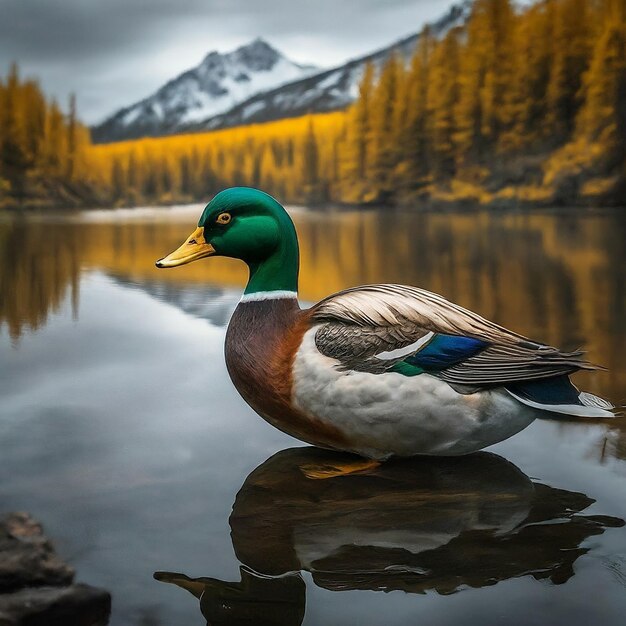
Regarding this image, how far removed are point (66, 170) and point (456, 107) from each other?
51.1 ft

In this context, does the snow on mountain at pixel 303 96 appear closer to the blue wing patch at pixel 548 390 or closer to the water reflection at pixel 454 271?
the water reflection at pixel 454 271

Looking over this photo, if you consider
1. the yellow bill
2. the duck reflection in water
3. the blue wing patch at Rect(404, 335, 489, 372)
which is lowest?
the duck reflection in water

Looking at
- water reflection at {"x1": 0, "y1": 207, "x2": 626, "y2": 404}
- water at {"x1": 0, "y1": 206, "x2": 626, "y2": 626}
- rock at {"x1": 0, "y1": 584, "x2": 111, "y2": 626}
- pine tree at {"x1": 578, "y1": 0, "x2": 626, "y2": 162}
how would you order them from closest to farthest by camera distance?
rock at {"x1": 0, "y1": 584, "x2": 111, "y2": 626}
water at {"x1": 0, "y1": 206, "x2": 626, "y2": 626}
water reflection at {"x1": 0, "y1": 207, "x2": 626, "y2": 404}
pine tree at {"x1": 578, "y1": 0, "x2": 626, "y2": 162}

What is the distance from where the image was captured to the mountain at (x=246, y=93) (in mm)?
39369

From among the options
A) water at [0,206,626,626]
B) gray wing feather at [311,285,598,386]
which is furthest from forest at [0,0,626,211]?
gray wing feather at [311,285,598,386]

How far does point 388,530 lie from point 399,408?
39 centimetres

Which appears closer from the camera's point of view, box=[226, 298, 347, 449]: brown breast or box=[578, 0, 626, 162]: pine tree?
box=[226, 298, 347, 449]: brown breast

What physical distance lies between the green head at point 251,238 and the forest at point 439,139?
1718cm

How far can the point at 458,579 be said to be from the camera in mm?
1786

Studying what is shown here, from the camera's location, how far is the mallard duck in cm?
234

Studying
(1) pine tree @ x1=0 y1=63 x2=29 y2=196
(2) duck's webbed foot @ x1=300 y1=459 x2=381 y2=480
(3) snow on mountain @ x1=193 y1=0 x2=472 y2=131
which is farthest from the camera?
(3) snow on mountain @ x1=193 y1=0 x2=472 y2=131

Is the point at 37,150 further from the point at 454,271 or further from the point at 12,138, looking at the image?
the point at 454,271

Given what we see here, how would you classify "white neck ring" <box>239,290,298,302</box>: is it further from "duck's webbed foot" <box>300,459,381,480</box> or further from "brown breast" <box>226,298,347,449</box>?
"duck's webbed foot" <box>300,459,381,480</box>

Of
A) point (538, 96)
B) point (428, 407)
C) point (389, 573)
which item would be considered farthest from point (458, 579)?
point (538, 96)
